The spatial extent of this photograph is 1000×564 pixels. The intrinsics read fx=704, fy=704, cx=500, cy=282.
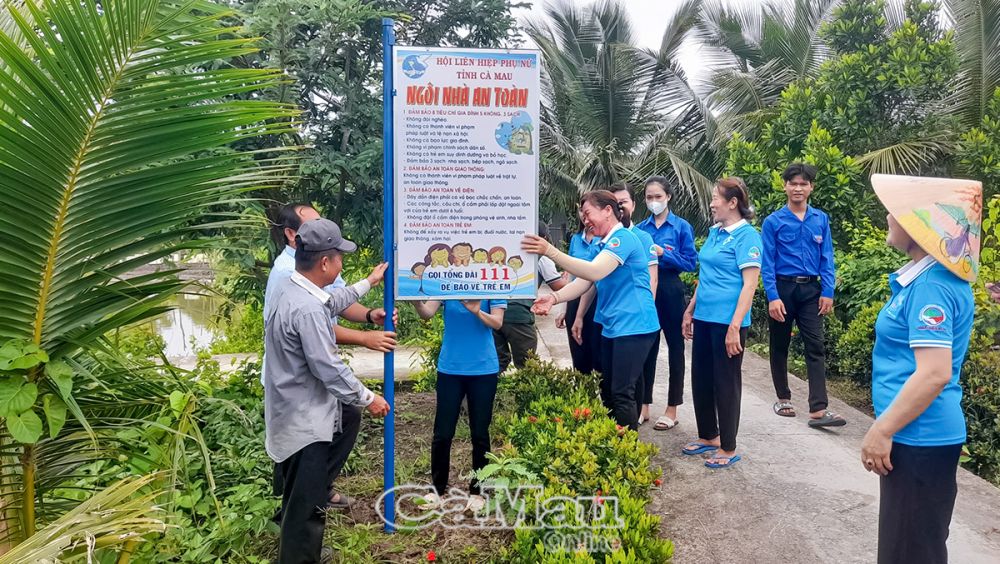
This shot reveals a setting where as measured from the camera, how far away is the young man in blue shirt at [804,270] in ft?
17.0

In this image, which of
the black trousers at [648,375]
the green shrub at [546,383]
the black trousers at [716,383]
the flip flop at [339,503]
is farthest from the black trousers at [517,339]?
the flip flop at [339,503]

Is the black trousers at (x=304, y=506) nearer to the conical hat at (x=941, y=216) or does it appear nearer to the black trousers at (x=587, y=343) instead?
the conical hat at (x=941, y=216)

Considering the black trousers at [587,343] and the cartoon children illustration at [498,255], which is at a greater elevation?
the cartoon children illustration at [498,255]

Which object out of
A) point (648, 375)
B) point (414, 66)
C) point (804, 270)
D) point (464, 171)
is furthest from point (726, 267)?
point (414, 66)

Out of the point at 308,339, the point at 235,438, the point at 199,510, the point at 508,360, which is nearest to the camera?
the point at 308,339

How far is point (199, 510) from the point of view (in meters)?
3.57

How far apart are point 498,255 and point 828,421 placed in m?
3.12

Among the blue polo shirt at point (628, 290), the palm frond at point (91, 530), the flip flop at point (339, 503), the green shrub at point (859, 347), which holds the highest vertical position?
the blue polo shirt at point (628, 290)

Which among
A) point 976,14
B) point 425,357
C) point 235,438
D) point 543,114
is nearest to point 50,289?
point 235,438

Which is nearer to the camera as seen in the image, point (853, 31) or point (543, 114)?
point (853, 31)

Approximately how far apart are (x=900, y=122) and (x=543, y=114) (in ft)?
25.6

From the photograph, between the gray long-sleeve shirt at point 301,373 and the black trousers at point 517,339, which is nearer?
the gray long-sleeve shirt at point 301,373

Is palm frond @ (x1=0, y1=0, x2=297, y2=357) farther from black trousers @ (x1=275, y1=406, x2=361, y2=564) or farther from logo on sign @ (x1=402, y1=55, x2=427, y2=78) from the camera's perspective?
logo on sign @ (x1=402, y1=55, x2=427, y2=78)

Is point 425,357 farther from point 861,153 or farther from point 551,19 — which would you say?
point 551,19
